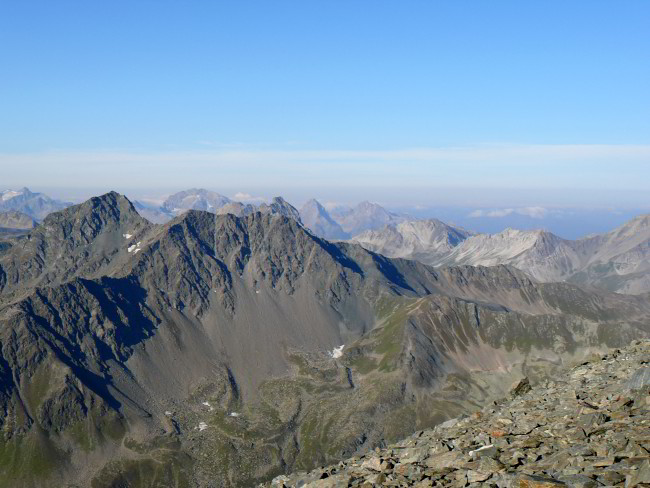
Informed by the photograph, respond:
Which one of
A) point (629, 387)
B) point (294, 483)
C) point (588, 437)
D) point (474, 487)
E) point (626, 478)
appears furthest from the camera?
point (629, 387)

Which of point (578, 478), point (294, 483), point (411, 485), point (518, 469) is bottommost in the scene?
point (294, 483)

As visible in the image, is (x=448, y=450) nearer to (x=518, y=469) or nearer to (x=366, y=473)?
(x=366, y=473)

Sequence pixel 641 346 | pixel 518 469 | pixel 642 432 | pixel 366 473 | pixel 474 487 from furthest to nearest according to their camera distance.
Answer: pixel 641 346, pixel 366 473, pixel 642 432, pixel 518 469, pixel 474 487

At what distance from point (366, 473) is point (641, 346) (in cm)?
6763

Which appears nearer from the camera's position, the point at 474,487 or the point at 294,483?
the point at 474,487

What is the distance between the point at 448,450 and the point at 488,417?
19.5m

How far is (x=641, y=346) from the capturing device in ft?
291

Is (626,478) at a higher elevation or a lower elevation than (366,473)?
higher

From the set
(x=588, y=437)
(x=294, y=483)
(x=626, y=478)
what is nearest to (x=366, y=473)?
(x=294, y=483)

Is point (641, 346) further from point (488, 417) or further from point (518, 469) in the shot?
point (518, 469)

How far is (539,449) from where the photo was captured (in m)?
39.9

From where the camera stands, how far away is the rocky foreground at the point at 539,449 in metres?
32.0

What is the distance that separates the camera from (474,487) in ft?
108

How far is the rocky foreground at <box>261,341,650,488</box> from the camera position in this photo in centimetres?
3197
